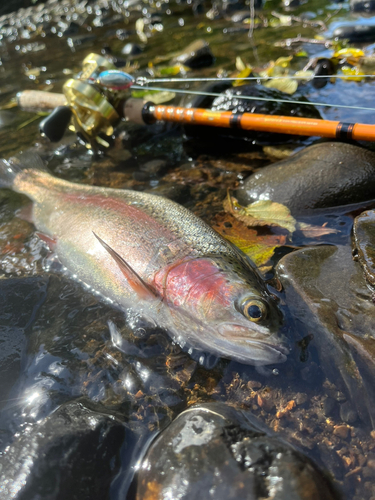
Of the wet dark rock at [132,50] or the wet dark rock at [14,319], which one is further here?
the wet dark rock at [132,50]

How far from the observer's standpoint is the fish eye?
2238 millimetres

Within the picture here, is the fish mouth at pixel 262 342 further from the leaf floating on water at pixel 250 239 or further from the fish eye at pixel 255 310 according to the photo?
the leaf floating on water at pixel 250 239

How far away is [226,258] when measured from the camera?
2607 millimetres

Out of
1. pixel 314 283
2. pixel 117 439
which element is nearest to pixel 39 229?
pixel 117 439

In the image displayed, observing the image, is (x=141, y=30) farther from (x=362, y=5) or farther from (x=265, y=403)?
(x=265, y=403)

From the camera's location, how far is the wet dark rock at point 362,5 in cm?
865

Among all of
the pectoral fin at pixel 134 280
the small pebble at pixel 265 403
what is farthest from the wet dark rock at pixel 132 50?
the small pebble at pixel 265 403

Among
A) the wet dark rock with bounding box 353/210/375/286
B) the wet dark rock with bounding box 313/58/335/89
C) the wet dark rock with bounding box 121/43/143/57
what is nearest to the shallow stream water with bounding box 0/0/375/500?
the wet dark rock with bounding box 353/210/375/286

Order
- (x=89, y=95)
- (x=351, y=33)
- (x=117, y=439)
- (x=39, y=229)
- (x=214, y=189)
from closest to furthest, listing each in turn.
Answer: (x=117, y=439), (x=39, y=229), (x=214, y=189), (x=89, y=95), (x=351, y=33)

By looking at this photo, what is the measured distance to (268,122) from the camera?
154 inches

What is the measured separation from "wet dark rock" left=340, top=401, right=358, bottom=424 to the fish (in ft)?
1.29

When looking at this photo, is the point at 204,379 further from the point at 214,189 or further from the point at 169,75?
the point at 169,75

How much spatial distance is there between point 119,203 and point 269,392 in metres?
1.83

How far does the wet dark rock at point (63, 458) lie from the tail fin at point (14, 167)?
2.73m
